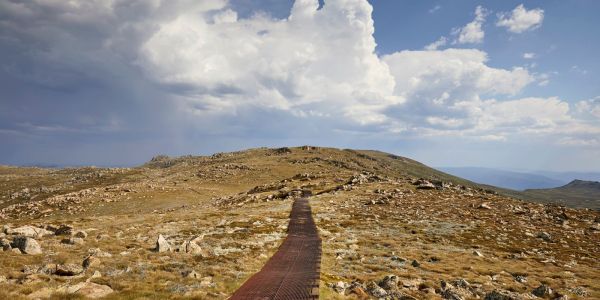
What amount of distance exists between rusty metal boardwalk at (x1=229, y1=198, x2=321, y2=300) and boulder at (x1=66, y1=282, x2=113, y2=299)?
6372 mm

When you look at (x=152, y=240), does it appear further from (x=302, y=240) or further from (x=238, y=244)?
(x=302, y=240)

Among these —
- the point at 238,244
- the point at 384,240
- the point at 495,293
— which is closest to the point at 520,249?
the point at 384,240

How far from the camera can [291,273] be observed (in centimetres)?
2389

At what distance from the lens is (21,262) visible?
22.5m

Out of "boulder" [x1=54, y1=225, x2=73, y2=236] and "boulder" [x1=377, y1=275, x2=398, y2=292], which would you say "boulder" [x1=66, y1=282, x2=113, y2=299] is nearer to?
"boulder" [x1=377, y1=275, x2=398, y2=292]

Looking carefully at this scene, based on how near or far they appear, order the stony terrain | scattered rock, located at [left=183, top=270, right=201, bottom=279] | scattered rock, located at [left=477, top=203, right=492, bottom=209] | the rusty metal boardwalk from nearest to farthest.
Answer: the rusty metal boardwalk
the stony terrain
scattered rock, located at [left=183, top=270, right=201, bottom=279]
scattered rock, located at [left=477, top=203, right=492, bottom=209]

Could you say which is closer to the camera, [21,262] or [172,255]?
[21,262]

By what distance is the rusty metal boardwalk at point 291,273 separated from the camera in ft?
63.8

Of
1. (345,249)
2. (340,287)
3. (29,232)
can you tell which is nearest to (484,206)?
(345,249)

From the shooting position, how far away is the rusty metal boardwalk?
19.4m

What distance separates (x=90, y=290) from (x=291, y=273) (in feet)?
37.7

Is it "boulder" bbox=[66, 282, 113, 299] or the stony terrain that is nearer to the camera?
"boulder" bbox=[66, 282, 113, 299]

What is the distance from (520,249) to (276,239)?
2282 centimetres

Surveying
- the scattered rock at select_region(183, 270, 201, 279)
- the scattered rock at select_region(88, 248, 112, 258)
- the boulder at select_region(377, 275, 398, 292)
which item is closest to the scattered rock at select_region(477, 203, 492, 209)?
the boulder at select_region(377, 275, 398, 292)
